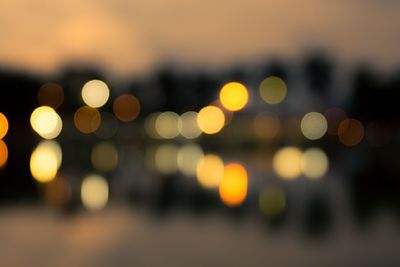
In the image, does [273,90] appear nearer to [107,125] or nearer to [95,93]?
Answer: [107,125]

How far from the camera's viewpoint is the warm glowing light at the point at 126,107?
11069cm

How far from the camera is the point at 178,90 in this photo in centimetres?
11150

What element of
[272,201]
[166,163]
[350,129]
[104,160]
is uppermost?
[350,129]

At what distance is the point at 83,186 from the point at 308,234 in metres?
8.03

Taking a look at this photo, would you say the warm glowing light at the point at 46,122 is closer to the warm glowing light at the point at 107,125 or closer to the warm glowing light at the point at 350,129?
the warm glowing light at the point at 107,125

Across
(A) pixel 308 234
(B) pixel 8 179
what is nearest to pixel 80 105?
(B) pixel 8 179

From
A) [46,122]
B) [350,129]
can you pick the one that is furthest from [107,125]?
[350,129]

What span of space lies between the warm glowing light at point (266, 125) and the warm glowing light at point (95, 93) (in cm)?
2695

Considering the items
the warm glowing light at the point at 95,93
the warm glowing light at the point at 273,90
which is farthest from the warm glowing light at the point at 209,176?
the warm glowing light at the point at 95,93

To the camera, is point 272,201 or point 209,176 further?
point 209,176

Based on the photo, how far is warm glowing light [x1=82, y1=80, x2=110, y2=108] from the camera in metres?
105

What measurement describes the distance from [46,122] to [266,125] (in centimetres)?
2554

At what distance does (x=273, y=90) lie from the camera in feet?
315

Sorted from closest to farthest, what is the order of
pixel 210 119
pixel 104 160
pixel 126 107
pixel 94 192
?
pixel 94 192, pixel 104 160, pixel 210 119, pixel 126 107
